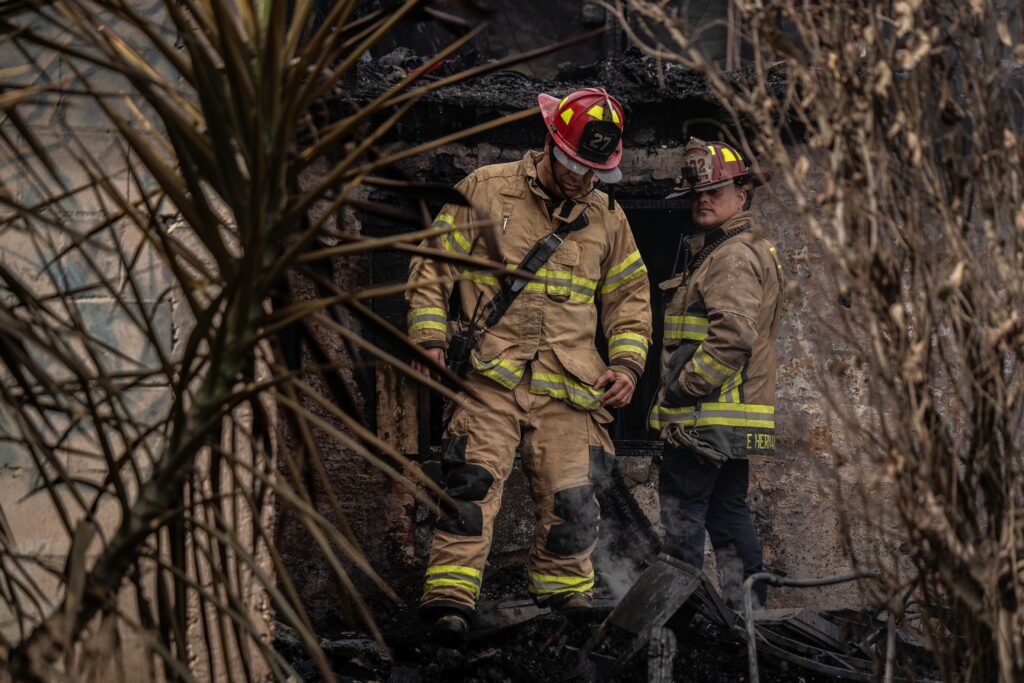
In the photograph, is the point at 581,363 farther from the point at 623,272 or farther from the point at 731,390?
the point at 731,390

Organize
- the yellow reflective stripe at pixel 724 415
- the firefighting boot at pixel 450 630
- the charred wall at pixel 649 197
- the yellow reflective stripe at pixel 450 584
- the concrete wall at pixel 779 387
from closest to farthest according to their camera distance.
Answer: the firefighting boot at pixel 450 630, the yellow reflective stripe at pixel 450 584, the yellow reflective stripe at pixel 724 415, the charred wall at pixel 649 197, the concrete wall at pixel 779 387

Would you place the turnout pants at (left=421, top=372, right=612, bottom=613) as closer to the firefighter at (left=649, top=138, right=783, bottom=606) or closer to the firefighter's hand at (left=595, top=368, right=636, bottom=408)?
the firefighter's hand at (left=595, top=368, right=636, bottom=408)

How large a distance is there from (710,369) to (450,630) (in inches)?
68.5

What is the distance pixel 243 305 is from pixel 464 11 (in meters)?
0.57

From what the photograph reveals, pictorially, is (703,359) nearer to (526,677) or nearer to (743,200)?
(743,200)

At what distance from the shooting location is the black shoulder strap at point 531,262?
4.55 m

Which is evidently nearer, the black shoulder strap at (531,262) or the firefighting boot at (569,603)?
the firefighting boot at (569,603)

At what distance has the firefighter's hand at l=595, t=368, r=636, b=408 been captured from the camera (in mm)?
4672

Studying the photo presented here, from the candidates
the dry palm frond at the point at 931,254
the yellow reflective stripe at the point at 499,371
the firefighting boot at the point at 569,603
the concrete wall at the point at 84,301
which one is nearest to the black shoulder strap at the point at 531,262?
the yellow reflective stripe at the point at 499,371

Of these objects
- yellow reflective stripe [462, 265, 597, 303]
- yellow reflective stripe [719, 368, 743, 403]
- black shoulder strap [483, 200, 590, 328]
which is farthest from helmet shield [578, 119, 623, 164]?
yellow reflective stripe [719, 368, 743, 403]

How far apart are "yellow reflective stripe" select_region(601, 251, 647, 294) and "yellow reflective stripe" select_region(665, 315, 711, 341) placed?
401mm

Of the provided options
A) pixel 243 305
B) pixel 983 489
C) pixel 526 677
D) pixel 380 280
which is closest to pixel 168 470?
pixel 243 305

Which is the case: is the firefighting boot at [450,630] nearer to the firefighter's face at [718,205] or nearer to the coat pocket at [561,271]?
the coat pocket at [561,271]

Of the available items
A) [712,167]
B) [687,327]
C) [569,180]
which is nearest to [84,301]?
[569,180]
